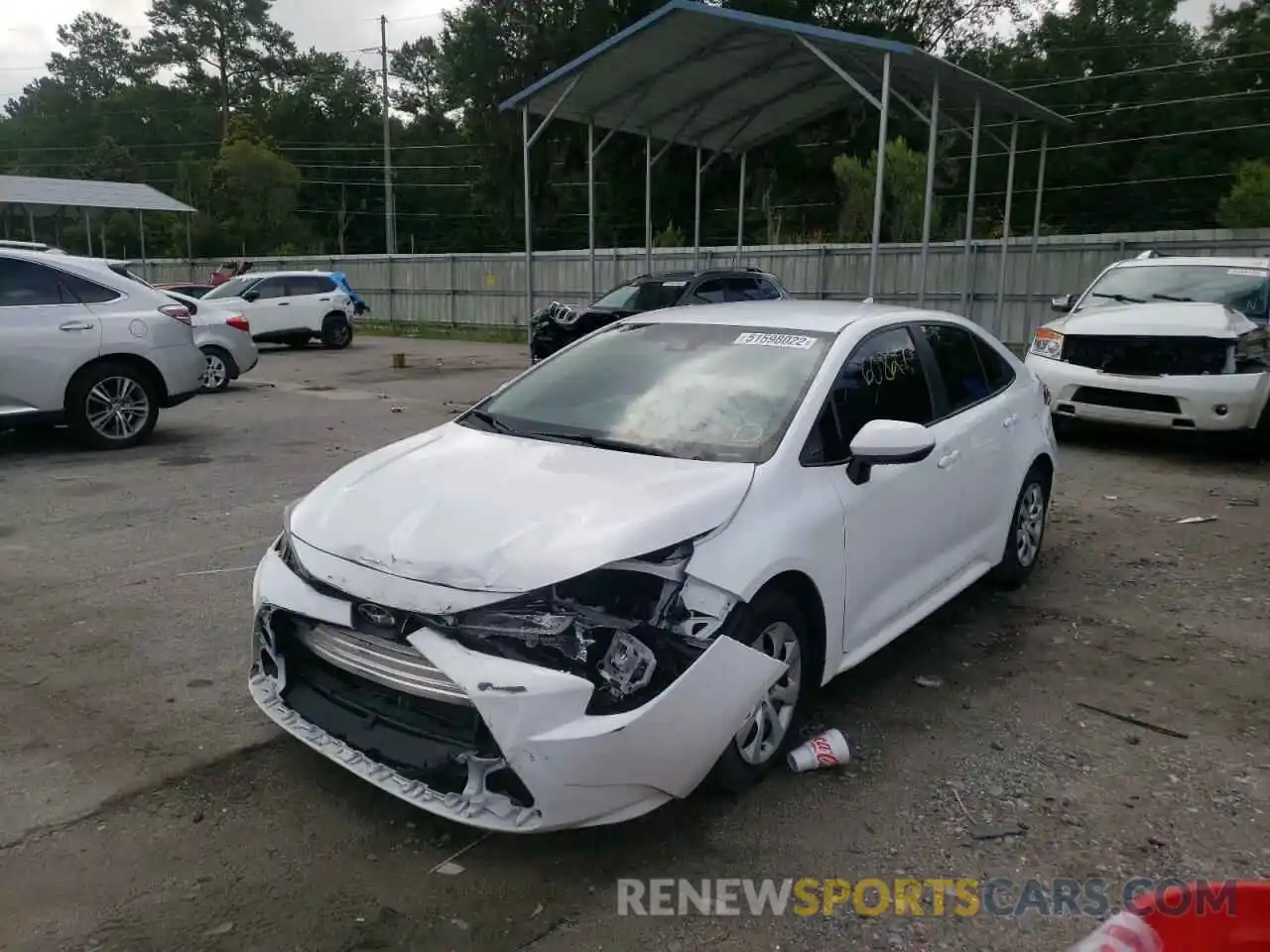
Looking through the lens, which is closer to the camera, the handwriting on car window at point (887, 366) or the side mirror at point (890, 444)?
the side mirror at point (890, 444)

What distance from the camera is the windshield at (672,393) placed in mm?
3859

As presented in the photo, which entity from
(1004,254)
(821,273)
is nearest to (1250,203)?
(821,273)

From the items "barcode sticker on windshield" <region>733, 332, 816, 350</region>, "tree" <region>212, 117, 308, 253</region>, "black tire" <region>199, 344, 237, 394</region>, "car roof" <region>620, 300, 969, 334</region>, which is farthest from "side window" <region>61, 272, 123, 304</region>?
"tree" <region>212, 117, 308, 253</region>

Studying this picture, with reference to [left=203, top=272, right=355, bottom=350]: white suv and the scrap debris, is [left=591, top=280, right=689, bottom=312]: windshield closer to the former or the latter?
[left=203, top=272, right=355, bottom=350]: white suv

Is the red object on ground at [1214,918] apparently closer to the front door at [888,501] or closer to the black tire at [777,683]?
the black tire at [777,683]

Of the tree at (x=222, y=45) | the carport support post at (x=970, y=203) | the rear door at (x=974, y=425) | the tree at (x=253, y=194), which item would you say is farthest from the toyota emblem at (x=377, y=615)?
the tree at (x=222, y=45)

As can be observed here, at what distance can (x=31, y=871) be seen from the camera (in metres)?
2.97

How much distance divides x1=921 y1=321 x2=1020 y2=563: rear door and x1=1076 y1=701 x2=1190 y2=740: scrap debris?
0.91m

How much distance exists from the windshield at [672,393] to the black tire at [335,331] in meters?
18.1

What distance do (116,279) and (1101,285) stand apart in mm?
9802

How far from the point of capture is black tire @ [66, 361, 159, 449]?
29.8 feet

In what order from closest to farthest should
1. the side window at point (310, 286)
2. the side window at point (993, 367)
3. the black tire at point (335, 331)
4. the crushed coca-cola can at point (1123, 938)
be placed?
the crushed coca-cola can at point (1123, 938)
the side window at point (993, 367)
the side window at point (310, 286)
the black tire at point (335, 331)

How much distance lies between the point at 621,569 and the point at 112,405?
312 inches

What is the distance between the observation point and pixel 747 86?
57.4ft
